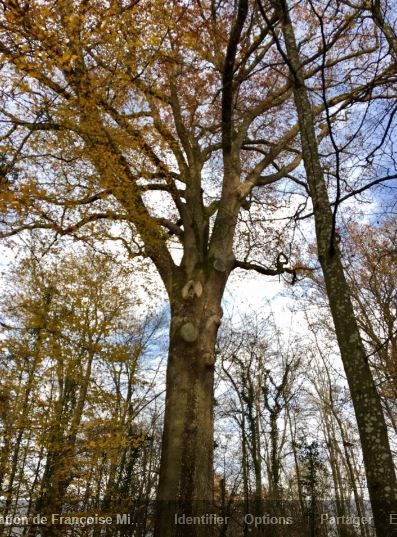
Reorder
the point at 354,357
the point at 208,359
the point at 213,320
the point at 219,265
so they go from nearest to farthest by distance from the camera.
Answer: the point at 354,357 < the point at 208,359 < the point at 213,320 < the point at 219,265

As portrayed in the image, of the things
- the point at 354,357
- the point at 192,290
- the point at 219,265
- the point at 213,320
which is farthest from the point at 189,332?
the point at 354,357

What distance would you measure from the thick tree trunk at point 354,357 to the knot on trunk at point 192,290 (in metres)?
2.77

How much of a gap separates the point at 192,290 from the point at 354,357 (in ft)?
11.0

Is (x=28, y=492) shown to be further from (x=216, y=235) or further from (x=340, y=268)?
(x=340, y=268)

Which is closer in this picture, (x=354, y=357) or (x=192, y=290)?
(x=354, y=357)

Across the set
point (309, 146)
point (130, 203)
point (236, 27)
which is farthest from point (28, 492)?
point (236, 27)

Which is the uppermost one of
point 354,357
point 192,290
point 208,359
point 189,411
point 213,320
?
point 192,290

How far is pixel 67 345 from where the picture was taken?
7.52 metres

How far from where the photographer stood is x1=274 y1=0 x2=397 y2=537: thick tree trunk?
7.38ft

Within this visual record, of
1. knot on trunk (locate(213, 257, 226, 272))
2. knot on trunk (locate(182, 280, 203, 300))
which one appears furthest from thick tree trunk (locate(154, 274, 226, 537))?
knot on trunk (locate(213, 257, 226, 272))

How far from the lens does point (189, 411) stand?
16.0ft

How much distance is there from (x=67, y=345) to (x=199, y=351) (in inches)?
137

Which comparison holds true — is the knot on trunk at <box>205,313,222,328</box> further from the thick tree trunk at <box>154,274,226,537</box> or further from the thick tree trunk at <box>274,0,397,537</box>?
the thick tree trunk at <box>274,0,397,537</box>

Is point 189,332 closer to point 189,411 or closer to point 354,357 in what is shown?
point 189,411
